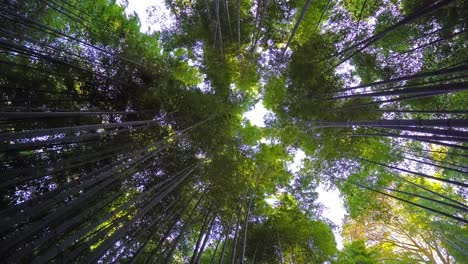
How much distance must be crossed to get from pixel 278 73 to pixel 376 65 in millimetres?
2200

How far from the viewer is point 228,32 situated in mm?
6883

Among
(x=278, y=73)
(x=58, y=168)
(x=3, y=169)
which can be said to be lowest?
(x=3, y=169)

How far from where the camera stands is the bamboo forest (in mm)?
5113

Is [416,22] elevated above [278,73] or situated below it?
below

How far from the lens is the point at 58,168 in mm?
4566

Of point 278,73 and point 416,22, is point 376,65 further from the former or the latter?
point 278,73

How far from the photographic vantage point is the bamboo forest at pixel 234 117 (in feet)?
16.8

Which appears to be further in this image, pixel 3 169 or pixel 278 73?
pixel 278 73

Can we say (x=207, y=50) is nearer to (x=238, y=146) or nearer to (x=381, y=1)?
(x=238, y=146)

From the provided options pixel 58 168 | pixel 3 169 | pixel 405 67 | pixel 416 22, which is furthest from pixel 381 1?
pixel 3 169

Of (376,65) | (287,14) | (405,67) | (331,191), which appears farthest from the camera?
(331,191)

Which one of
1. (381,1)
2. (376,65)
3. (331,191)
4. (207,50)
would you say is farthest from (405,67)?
(207,50)

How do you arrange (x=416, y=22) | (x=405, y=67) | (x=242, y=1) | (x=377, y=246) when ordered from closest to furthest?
1. (x=416, y=22)
2. (x=405, y=67)
3. (x=242, y=1)
4. (x=377, y=246)

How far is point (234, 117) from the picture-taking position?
24.2ft
